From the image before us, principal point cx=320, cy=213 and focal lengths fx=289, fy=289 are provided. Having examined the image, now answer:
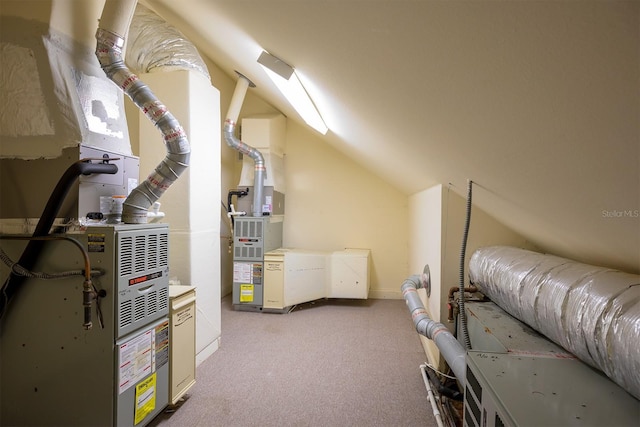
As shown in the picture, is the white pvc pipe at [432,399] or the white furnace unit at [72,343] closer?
the white furnace unit at [72,343]

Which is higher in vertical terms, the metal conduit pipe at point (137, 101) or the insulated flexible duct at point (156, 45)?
the insulated flexible duct at point (156, 45)

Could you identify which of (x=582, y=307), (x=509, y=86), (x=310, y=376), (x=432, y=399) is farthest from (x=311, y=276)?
(x=509, y=86)

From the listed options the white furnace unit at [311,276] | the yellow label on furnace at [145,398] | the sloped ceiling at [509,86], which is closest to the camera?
the sloped ceiling at [509,86]

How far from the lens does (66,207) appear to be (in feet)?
4.58

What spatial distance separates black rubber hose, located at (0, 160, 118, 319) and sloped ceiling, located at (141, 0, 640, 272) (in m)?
1.03

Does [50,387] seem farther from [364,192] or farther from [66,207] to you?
Result: [364,192]

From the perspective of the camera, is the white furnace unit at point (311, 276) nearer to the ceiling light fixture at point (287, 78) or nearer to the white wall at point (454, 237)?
the white wall at point (454, 237)

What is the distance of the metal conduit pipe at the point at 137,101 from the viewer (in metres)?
1.49

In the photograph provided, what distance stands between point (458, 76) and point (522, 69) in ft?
0.59

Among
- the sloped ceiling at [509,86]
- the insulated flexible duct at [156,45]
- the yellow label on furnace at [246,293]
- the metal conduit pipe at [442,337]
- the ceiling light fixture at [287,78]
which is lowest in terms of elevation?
the yellow label on furnace at [246,293]

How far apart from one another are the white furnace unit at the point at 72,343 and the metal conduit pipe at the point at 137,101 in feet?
0.69

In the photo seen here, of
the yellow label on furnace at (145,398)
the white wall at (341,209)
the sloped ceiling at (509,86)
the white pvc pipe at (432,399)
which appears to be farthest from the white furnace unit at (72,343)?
the white wall at (341,209)

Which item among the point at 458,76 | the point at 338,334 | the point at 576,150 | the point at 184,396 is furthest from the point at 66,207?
the point at 338,334

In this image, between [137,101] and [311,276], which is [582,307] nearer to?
[137,101]
